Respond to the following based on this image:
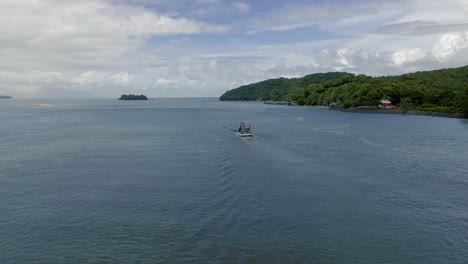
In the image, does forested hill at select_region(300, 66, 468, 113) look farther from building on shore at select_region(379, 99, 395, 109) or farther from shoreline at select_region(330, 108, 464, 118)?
shoreline at select_region(330, 108, 464, 118)

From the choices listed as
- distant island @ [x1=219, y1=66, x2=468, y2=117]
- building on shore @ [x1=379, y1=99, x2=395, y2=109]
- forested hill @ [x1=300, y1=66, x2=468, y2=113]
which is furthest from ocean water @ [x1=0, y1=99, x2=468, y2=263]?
building on shore @ [x1=379, y1=99, x2=395, y2=109]

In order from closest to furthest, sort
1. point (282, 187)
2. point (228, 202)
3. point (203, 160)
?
point (228, 202) → point (282, 187) → point (203, 160)

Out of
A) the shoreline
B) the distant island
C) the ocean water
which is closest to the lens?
the ocean water

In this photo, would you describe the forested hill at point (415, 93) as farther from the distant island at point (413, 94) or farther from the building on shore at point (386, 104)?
the building on shore at point (386, 104)

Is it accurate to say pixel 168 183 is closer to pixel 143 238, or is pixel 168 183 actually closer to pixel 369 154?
pixel 143 238

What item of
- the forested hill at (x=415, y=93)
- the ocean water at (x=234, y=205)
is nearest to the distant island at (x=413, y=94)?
the forested hill at (x=415, y=93)

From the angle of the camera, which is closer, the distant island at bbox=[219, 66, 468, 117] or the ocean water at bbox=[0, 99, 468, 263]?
the ocean water at bbox=[0, 99, 468, 263]

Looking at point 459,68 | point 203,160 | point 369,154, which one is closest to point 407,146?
point 369,154

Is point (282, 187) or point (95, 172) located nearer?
point (282, 187)
